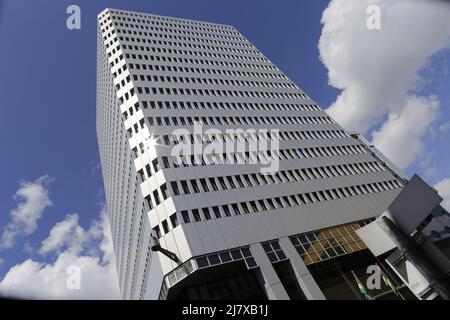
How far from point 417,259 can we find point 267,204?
95.5ft

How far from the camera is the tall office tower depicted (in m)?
33.5

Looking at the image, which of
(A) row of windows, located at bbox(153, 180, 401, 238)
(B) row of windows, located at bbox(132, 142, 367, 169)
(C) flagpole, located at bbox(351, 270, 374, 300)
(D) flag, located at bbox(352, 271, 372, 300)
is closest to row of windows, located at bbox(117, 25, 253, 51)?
(B) row of windows, located at bbox(132, 142, 367, 169)

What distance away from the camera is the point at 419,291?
1116 centimetres

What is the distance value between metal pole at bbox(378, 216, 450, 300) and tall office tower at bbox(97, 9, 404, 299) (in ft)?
56.5

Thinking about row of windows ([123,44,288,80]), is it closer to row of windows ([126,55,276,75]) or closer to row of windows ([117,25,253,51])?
row of windows ([126,55,276,75])

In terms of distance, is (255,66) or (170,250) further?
(255,66)

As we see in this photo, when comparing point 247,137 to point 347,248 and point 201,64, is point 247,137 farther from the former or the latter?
point 201,64

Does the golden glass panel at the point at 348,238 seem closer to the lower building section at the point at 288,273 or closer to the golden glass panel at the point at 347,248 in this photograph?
the lower building section at the point at 288,273

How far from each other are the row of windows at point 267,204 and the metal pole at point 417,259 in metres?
24.4

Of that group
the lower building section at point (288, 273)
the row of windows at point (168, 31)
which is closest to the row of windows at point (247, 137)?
the lower building section at point (288, 273)
